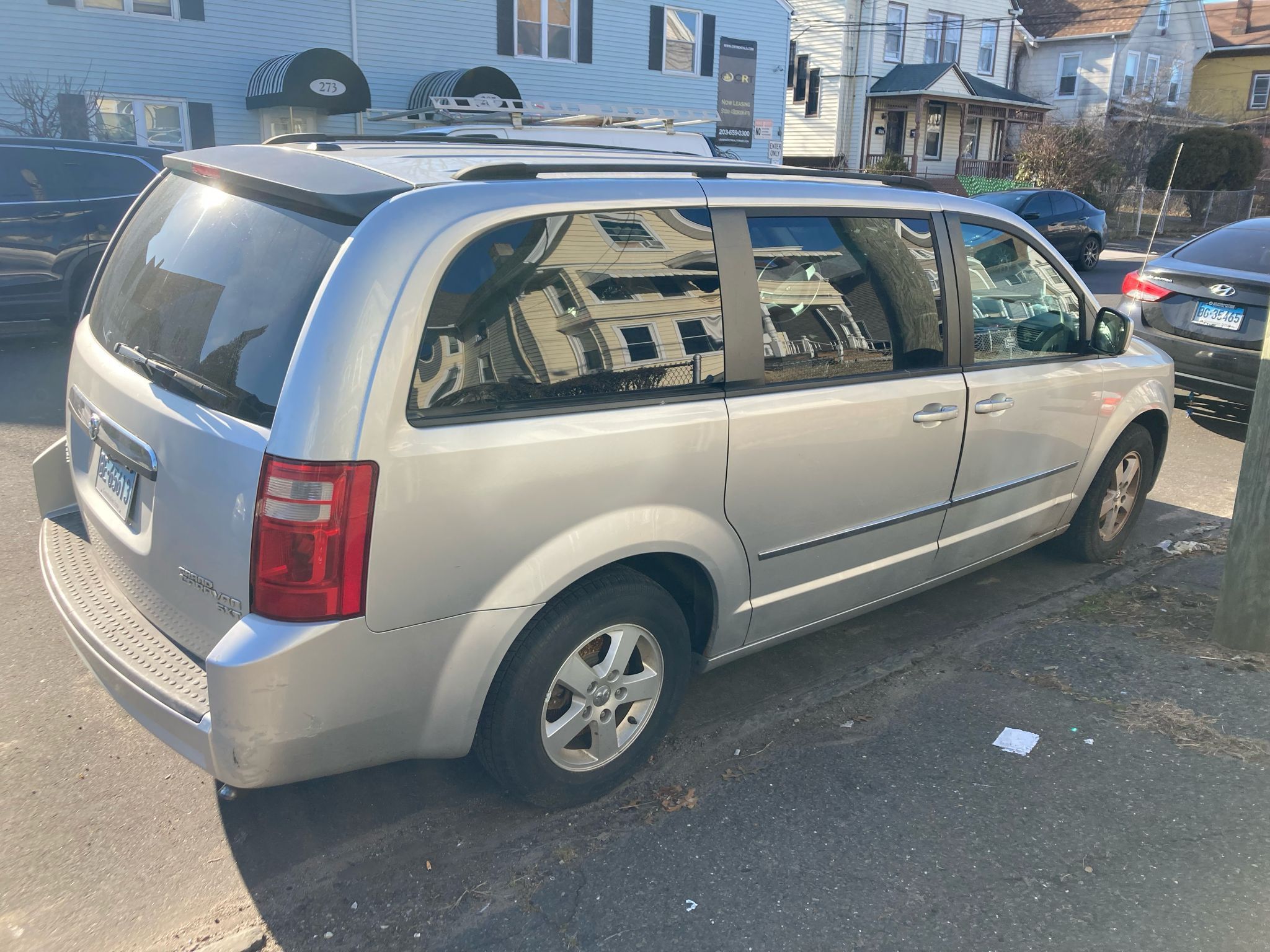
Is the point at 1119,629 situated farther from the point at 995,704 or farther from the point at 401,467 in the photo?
the point at 401,467

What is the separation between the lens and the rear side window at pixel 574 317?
2572 millimetres

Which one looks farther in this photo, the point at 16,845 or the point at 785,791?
the point at 785,791

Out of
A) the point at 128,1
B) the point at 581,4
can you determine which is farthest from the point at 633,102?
the point at 128,1

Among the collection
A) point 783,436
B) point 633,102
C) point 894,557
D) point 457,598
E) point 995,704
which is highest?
point 633,102

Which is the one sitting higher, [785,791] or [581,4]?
[581,4]

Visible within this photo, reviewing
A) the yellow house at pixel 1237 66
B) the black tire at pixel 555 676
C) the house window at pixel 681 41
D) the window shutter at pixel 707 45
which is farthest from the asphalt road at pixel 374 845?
the yellow house at pixel 1237 66

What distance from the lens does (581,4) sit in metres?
20.7

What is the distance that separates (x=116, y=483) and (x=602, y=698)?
62.7 inches

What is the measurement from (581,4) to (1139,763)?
20.5 m

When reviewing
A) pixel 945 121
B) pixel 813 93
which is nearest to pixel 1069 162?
pixel 945 121

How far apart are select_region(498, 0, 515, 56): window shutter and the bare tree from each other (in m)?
7.47

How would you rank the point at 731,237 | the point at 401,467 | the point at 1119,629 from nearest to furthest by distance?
the point at 401,467, the point at 731,237, the point at 1119,629

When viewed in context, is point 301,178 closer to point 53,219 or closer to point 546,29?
point 53,219

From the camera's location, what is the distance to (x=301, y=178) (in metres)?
2.75
